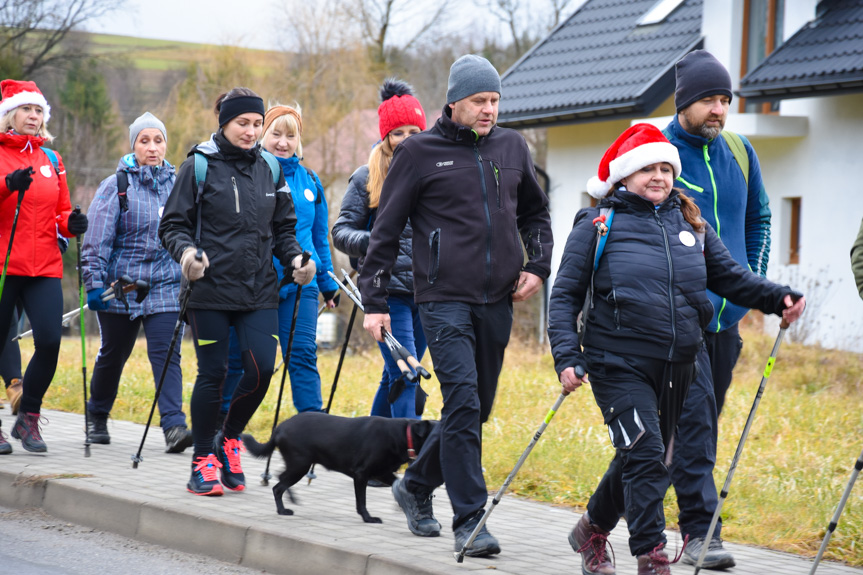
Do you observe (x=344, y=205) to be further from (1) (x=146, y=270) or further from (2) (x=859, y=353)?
(2) (x=859, y=353)

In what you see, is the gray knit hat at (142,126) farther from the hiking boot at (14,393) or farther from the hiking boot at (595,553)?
the hiking boot at (595,553)

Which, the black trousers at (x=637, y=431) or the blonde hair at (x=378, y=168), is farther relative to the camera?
the blonde hair at (x=378, y=168)

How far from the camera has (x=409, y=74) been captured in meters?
41.3

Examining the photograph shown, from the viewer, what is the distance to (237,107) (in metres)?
5.98

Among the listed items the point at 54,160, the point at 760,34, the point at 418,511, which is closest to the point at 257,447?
the point at 418,511

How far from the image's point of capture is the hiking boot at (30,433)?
7168 mm

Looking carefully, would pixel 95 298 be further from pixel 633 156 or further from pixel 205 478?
pixel 633 156

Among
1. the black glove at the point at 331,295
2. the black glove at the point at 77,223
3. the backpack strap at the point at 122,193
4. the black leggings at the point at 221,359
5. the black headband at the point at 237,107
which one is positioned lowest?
the black leggings at the point at 221,359

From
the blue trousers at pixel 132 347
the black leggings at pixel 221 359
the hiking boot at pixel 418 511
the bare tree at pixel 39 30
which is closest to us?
the hiking boot at pixel 418 511

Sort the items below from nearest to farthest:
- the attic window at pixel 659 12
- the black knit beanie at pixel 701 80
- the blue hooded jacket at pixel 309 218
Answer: the black knit beanie at pixel 701 80 < the blue hooded jacket at pixel 309 218 < the attic window at pixel 659 12

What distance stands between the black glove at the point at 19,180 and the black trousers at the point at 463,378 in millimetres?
3128

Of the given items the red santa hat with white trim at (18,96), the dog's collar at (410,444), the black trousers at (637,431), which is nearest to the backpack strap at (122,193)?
the red santa hat with white trim at (18,96)

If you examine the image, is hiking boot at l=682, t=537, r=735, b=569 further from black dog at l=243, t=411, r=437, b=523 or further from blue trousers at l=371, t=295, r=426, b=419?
blue trousers at l=371, t=295, r=426, b=419

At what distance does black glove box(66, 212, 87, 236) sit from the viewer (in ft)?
23.0
